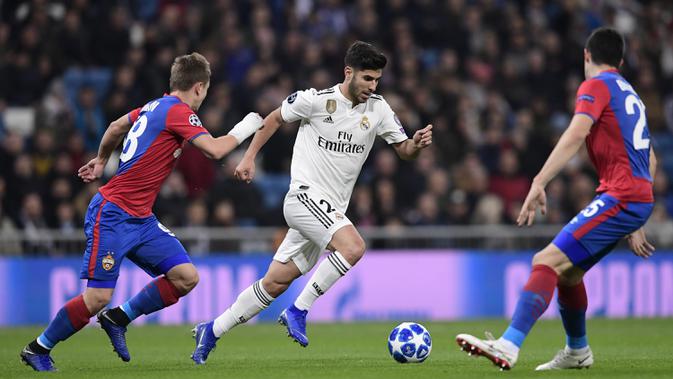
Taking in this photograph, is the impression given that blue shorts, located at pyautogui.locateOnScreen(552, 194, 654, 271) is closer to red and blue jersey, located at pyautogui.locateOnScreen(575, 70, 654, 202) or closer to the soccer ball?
red and blue jersey, located at pyautogui.locateOnScreen(575, 70, 654, 202)

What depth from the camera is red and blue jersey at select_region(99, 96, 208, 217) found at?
8.76 metres

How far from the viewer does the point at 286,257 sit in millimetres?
9320

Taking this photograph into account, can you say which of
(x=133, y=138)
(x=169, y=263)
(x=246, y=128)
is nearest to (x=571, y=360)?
(x=246, y=128)

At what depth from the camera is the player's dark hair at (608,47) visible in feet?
25.3

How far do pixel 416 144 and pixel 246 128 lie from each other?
1.49 metres

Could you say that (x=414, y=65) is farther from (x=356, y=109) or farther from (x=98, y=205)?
(x=98, y=205)

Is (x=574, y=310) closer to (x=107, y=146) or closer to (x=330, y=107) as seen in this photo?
(x=330, y=107)

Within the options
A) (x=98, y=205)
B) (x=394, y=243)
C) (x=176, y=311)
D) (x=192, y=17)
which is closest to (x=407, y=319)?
(x=394, y=243)

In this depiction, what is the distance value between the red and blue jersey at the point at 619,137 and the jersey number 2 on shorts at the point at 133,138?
11.0ft

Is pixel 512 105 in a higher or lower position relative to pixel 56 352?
higher

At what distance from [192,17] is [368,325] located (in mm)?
6359

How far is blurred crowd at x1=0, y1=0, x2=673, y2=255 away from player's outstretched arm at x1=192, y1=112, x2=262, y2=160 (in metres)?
7.32

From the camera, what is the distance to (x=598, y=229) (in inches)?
295

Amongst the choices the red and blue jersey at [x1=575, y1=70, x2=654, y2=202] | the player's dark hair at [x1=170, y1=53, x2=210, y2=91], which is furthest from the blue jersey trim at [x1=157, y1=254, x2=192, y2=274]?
the red and blue jersey at [x1=575, y1=70, x2=654, y2=202]
